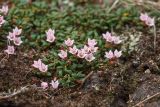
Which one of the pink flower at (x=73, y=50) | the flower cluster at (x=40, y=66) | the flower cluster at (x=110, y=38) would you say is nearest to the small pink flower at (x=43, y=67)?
the flower cluster at (x=40, y=66)

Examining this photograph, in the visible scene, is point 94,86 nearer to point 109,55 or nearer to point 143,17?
point 109,55

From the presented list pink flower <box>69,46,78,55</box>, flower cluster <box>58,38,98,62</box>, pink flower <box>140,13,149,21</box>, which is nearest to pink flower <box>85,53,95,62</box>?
flower cluster <box>58,38,98,62</box>

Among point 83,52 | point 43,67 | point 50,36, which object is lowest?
point 43,67

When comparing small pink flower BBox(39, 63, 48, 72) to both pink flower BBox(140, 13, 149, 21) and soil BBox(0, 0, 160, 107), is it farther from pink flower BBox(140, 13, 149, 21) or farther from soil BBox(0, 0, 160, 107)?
pink flower BBox(140, 13, 149, 21)

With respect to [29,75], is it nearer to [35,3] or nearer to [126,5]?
[35,3]

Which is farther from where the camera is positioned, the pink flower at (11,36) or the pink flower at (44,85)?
the pink flower at (11,36)

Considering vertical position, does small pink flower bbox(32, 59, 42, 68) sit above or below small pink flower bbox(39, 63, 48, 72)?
above

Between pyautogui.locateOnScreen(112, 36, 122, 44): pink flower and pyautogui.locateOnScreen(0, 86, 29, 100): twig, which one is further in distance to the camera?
pyautogui.locateOnScreen(112, 36, 122, 44): pink flower

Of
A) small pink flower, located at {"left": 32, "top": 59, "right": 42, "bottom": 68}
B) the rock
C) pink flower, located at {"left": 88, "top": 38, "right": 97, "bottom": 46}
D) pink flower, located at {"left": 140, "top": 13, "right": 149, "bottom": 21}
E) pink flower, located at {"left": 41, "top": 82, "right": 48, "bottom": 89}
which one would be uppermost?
pink flower, located at {"left": 140, "top": 13, "right": 149, "bottom": 21}

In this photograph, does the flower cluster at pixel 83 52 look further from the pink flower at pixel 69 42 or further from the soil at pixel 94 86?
the soil at pixel 94 86

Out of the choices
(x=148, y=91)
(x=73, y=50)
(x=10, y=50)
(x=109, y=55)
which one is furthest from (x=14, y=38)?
Answer: (x=148, y=91)

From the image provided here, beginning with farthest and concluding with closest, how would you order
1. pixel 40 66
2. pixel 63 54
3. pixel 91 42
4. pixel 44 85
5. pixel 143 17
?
1. pixel 143 17
2. pixel 91 42
3. pixel 63 54
4. pixel 40 66
5. pixel 44 85
